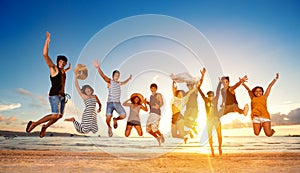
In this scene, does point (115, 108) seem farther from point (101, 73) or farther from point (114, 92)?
point (101, 73)

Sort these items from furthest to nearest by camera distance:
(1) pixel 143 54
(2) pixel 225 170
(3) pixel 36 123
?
(2) pixel 225 170, (1) pixel 143 54, (3) pixel 36 123

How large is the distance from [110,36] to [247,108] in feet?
17.2

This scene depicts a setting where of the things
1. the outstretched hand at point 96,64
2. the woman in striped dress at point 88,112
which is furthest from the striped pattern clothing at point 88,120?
the outstretched hand at point 96,64

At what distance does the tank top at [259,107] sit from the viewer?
395 inches

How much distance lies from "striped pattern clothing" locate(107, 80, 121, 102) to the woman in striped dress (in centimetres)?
49

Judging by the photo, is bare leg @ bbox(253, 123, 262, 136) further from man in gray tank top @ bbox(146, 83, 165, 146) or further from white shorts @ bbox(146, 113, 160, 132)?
white shorts @ bbox(146, 113, 160, 132)

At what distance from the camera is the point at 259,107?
1009 centimetres

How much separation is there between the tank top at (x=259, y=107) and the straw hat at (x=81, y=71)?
583cm

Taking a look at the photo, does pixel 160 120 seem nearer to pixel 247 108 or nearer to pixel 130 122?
pixel 130 122

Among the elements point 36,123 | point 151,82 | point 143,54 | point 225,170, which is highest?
point 143,54

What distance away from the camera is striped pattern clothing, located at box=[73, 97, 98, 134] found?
9578 mm

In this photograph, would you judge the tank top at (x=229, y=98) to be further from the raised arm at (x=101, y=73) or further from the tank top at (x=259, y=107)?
the raised arm at (x=101, y=73)

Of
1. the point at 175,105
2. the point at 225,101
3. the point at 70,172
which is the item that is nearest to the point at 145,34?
the point at 175,105

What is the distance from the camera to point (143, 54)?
957 cm
